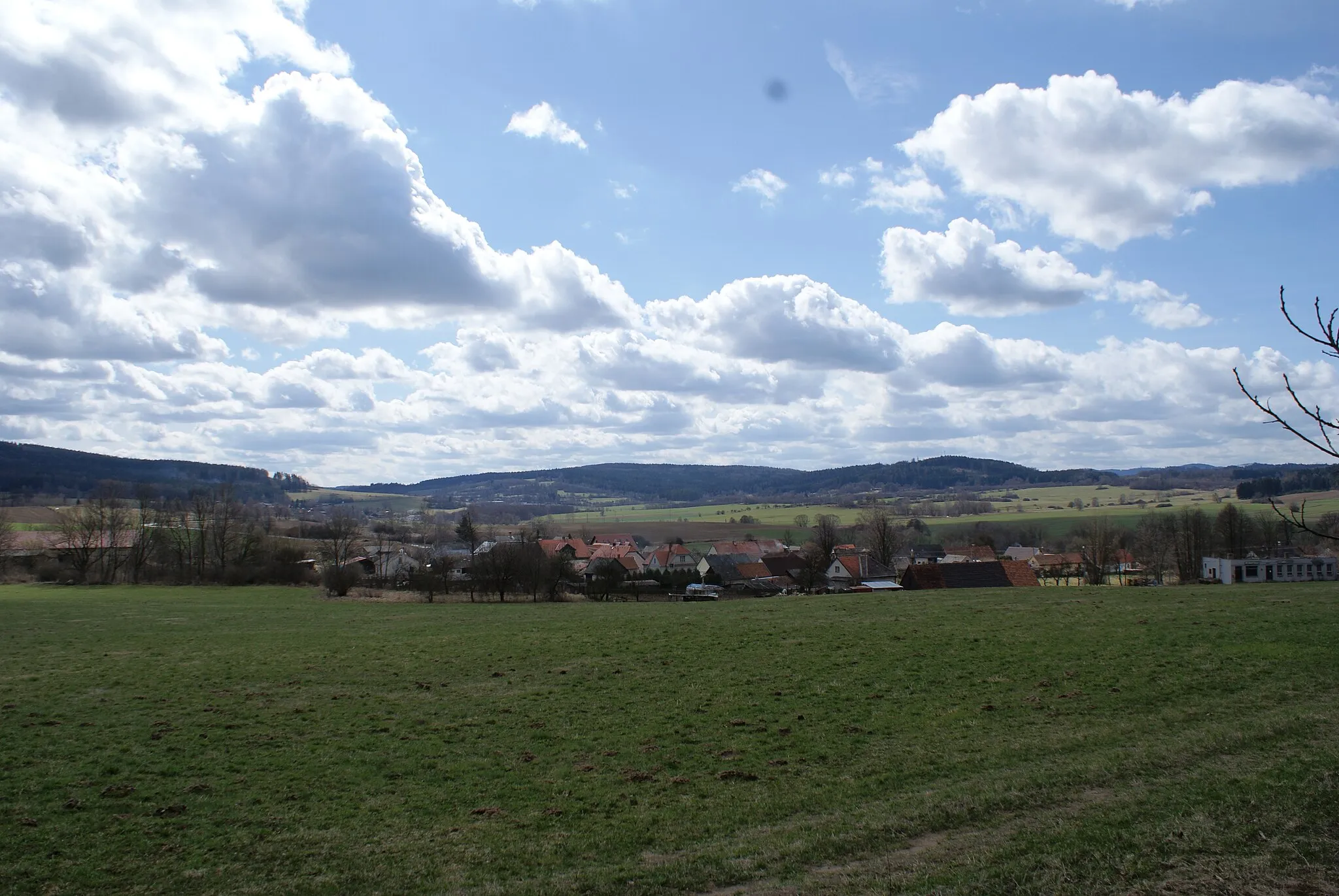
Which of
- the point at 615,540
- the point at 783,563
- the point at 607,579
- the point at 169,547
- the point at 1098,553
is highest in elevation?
the point at 169,547

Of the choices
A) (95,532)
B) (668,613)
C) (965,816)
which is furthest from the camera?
(95,532)

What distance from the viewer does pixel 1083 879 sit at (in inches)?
300

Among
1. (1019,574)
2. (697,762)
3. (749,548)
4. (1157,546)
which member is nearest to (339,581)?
(697,762)

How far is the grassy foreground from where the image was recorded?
904 cm

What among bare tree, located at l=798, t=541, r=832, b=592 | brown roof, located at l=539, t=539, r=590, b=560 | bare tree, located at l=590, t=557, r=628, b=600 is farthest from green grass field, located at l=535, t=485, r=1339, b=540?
bare tree, located at l=590, t=557, r=628, b=600

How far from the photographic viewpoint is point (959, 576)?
180ft

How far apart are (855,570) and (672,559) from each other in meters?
29.9

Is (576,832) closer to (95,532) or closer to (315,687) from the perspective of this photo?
(315,687)

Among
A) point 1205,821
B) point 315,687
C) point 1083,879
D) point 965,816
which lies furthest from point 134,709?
point 1205,821

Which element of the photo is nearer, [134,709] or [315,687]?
[134,709]

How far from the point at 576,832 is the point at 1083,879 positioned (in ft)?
20.7

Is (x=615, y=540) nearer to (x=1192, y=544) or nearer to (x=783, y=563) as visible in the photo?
(x=783, y=563)

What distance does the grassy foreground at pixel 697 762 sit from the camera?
9039mm

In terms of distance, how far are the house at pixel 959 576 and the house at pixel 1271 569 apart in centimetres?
1786
